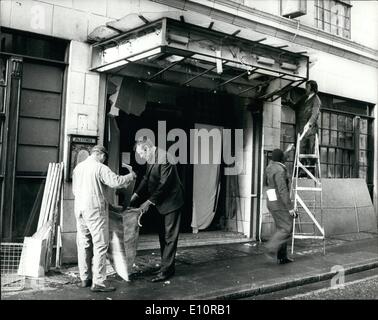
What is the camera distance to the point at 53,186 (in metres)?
Answer: 7.24

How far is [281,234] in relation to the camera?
26.1ft

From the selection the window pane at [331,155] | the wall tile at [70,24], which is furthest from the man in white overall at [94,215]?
the window pane at [331,155]

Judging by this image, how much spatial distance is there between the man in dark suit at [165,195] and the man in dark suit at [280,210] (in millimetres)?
2098

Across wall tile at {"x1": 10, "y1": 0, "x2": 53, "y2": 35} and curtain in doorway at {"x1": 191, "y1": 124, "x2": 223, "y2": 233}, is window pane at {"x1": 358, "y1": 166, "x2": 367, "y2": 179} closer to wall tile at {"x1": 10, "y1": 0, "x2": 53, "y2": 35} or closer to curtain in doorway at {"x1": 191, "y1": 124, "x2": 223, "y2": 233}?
curtain in doorway at {"x1": 191, "y1": 124, "x2": 223, "y2": 233}

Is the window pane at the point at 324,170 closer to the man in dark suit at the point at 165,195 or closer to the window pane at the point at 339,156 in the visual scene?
the window pane at the point at 339,156

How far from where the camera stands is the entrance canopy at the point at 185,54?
22.4ft

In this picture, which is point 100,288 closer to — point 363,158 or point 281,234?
point 281,234

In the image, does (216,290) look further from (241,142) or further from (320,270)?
(241,142)

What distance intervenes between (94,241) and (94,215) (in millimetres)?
377

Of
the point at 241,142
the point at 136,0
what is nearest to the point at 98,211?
the point at 136,0

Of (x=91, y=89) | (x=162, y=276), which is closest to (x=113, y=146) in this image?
(x=91, y=89)

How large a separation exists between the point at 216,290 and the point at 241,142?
18.0 ft

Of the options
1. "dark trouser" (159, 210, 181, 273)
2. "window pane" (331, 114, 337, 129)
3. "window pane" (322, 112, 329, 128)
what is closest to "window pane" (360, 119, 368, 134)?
"window pane" (331, 114, 337, 129)

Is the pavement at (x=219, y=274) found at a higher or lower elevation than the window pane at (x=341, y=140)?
lower
